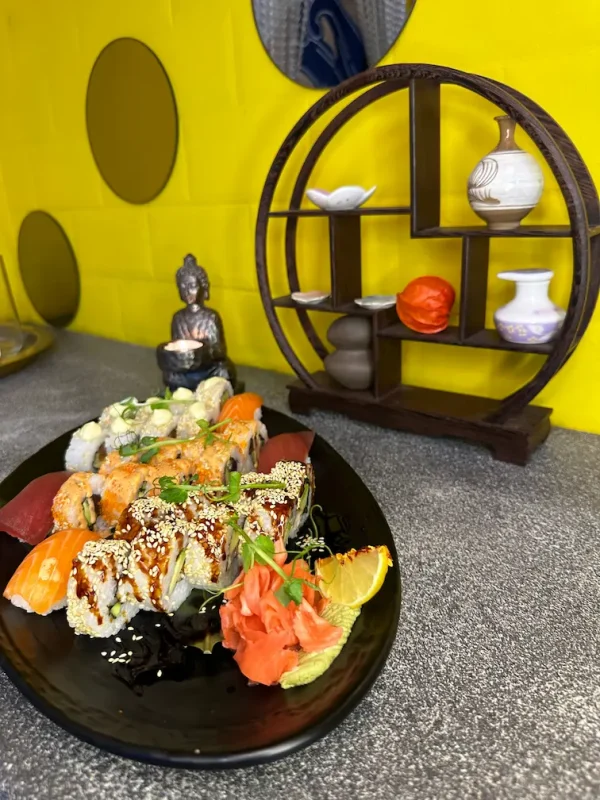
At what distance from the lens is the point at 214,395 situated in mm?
1033

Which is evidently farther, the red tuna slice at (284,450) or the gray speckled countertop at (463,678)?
the red tuna slice at (284,450)

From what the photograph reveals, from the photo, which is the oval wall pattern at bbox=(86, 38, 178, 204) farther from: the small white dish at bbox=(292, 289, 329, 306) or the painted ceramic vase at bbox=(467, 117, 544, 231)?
the painted ceramic vase at bbox=(467, 117, 544, 231)

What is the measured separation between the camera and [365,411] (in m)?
1.14

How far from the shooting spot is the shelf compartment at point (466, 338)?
3.01 ft

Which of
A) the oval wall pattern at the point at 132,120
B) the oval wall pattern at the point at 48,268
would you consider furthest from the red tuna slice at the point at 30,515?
the oval wall pattern at the point at 48,268

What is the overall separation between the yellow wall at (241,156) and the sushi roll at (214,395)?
389 mm

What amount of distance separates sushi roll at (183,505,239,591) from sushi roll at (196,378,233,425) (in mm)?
334

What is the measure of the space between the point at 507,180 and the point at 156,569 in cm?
69

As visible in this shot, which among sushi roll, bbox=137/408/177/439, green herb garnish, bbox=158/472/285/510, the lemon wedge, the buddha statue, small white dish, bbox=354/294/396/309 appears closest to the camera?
the lemon wedge

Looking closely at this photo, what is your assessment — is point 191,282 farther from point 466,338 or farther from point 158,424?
point 466,338

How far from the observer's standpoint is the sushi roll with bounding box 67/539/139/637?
0.62 meters

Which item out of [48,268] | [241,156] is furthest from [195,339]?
[48,268]

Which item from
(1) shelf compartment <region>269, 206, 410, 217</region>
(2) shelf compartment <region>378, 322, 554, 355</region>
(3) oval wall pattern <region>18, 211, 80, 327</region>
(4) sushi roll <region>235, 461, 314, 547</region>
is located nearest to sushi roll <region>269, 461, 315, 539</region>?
(4) sushi roll <region>235, 461, 314, 547</region>

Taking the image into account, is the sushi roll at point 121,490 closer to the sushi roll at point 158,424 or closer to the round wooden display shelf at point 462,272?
the sushi roll at point 158,424
